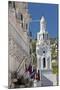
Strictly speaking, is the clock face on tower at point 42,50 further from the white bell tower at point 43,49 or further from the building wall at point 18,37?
the building wall at point 18,37

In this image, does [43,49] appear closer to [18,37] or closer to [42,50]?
[42,50]

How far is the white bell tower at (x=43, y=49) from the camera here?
1.87 metres

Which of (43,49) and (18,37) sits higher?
(18,37)

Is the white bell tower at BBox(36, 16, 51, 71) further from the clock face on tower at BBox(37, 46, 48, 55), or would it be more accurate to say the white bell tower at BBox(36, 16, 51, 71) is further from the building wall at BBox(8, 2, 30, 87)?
the building wall at BBox(8, 2, 30, 87)

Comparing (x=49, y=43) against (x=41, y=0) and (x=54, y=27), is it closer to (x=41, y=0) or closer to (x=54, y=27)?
(x=54, y=27)

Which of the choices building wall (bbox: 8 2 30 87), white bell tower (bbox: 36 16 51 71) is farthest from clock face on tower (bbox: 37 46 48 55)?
building wall (bbox: 8 2 30 87)

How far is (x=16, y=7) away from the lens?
182cm

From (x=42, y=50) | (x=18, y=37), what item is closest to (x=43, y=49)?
(x=42, y=50)

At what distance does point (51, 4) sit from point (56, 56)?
0.47 metres

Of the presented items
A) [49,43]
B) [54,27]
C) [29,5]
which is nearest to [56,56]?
[49,43]

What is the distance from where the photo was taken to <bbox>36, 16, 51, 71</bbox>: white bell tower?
1.87 metres

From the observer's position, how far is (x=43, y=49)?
1893 millimetres

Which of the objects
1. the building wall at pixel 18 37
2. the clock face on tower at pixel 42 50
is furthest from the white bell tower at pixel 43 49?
the building wall at pixel 18 37

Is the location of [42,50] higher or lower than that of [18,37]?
lower
